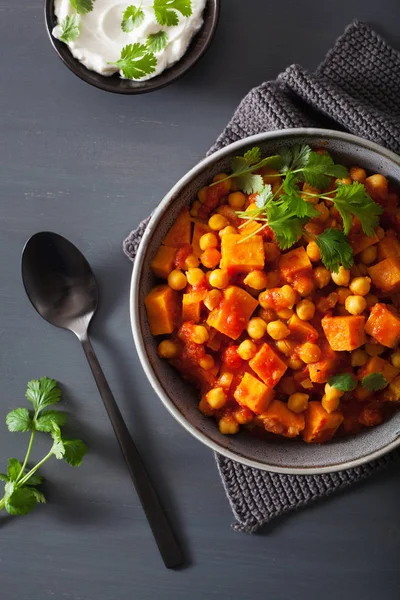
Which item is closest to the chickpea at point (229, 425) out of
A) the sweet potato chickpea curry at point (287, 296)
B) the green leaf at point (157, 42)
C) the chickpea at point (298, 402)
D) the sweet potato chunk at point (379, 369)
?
the sweet potato chickpea curry at point (287, 296)

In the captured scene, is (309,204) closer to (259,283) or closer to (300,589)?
(259,283)

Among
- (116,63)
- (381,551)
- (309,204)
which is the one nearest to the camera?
(309,204)

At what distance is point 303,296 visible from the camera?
9.04 ft

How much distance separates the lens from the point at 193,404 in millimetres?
2939

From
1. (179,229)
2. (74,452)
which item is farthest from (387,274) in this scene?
(74,452)

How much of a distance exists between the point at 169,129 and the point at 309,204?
99cm

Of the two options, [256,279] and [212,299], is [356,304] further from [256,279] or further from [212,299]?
[212,299]

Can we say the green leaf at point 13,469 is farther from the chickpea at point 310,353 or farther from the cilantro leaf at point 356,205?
the cilantro leaf at point 356,205

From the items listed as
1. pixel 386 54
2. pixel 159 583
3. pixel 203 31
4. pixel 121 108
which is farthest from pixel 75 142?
pixel 159 583

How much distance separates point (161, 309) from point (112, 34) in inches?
52.5

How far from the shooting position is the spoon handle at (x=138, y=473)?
315cm

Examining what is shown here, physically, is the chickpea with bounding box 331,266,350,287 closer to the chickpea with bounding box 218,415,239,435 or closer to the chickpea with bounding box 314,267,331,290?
the chickpea with bounding box 314,267,331,290

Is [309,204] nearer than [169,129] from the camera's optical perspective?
Yes

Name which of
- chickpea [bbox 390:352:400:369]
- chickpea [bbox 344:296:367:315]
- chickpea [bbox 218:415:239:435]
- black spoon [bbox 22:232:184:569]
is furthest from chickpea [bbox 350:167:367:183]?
black spoon [bbox 22:232:184:569]
